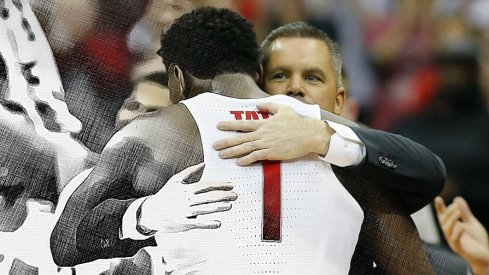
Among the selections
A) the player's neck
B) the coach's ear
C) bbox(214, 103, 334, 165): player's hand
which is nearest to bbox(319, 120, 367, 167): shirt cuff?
bbox(214, 103, 334, 165): player's hand

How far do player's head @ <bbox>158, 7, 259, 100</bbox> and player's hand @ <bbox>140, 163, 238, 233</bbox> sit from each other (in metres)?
0.29

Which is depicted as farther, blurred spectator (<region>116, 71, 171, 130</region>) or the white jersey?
blurred spectator (<region>116, 71, 171, 130</region>)

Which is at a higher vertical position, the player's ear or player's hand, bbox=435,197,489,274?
the player's ear

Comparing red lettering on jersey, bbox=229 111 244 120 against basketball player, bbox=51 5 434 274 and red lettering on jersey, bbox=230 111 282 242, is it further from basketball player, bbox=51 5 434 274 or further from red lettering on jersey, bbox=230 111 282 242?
red lettering on jersey, bbox=230 111 282 242

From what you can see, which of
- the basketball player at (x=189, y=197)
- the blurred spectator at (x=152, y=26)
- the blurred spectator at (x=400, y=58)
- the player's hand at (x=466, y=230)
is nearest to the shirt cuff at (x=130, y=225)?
the basketball player at (x=189, y=197)

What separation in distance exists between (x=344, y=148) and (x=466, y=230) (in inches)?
16.8

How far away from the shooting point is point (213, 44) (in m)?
1.81

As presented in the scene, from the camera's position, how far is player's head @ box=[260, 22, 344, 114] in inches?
71.3

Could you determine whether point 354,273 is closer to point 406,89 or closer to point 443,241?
point 443,241

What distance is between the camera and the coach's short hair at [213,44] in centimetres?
181

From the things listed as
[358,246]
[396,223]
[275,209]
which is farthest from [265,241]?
[396,223]

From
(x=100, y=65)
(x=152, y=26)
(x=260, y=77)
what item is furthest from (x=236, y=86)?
(x=100, y=65)

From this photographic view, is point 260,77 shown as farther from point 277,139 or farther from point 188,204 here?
point 188,204

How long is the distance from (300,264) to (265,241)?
0.11m
